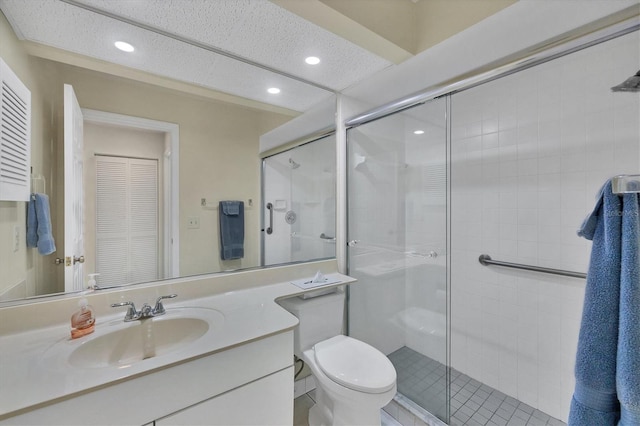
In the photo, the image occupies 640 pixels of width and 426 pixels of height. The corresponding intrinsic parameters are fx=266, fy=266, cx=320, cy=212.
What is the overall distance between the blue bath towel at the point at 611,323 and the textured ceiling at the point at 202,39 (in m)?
1.32

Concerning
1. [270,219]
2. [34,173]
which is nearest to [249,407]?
[270,219]

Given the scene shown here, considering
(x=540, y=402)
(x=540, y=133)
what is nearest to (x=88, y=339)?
(x=540, y=402)

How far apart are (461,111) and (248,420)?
7.86 feet

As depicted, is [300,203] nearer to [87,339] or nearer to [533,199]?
[87,339]

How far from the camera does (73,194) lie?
1.16 m

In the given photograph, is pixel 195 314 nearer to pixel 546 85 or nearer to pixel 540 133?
pixel 540 133

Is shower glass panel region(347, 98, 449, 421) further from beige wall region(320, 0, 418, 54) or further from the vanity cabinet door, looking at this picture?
the vanity cabinet door

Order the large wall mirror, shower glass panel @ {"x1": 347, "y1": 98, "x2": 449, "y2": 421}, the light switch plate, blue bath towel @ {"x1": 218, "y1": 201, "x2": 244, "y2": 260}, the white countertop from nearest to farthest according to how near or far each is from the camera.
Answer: the white countertop
the large wall mirror
the light switch plate
blue bath towel @ {"x1": 218, "y1": 201, "x2": 244, "y2": 260}
shower glass panel @ {"x1": 347, "y1": 98, "x2": 449, "y2": 421}

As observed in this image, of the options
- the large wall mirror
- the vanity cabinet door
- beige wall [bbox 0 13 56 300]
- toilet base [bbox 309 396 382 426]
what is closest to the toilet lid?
toilet base [bbox 309 396 382 426]

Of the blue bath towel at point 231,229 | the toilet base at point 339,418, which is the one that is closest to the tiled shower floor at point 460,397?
the toilet base at point 339,418

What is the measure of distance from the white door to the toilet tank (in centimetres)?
100

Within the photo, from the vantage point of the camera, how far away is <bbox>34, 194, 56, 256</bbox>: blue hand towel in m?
1.09

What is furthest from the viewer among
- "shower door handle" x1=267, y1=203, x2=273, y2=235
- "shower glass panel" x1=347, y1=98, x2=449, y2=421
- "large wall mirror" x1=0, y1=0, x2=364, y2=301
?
"shower glass panel" x1=347, y1=98, x2=449, y2=421

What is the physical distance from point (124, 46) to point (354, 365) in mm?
1992
